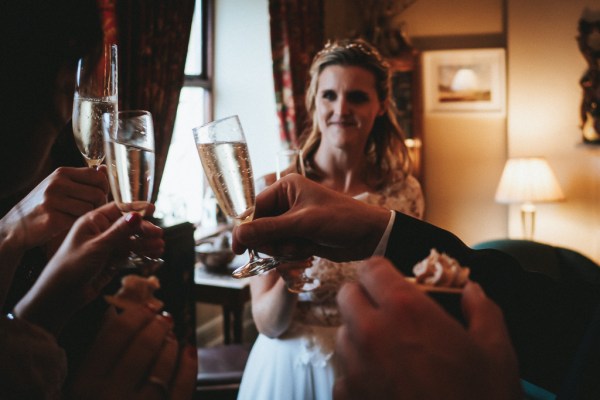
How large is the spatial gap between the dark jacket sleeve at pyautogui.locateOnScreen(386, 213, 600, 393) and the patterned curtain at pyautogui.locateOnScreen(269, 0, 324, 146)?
91.3 inches

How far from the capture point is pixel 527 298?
0.61 m

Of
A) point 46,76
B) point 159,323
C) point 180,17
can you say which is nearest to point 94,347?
point 159,323

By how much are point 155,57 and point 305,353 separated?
1064 millimetres

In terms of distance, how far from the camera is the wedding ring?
0.41 meters

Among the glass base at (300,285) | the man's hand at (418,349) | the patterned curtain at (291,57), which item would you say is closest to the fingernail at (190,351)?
the man's hand at (418,349)

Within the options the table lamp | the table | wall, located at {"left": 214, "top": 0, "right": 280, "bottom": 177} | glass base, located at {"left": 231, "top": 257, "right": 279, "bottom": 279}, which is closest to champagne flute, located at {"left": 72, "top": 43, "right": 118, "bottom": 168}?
glass base, located at {"left": 231, "top": 257, "right": 279, "bottom": 279}

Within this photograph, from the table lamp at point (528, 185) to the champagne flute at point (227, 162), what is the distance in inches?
109

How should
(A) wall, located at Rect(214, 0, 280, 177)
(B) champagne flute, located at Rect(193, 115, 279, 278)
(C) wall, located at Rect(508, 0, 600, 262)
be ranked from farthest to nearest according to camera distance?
(C) wall, located at Rect(508, 0, 600, 262) → (A) wall, located at Rect(214, 0, 280, 177) → (B) champagne flute, located at Rect(193, 115, 279, 278)

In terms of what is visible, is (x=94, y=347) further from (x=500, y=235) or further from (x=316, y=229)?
(x=500, y=235)

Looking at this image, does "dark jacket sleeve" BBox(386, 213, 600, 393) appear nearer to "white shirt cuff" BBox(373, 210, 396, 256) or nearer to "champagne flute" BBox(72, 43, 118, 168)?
"white shirt cuff" BBox(373, 210, 396, 256)

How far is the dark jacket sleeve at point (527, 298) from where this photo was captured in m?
0.58

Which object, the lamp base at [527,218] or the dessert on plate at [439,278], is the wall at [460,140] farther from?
the dessert on plate at [439,278]

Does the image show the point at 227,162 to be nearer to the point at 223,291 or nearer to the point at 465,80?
the point at 223,291

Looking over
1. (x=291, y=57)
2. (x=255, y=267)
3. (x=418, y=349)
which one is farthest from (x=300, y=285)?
(x=291, y=57)
